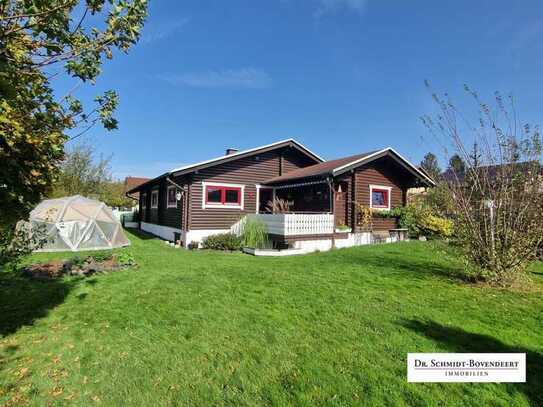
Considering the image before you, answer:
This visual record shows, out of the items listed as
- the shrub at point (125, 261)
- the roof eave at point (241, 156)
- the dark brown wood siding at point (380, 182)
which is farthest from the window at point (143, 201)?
the dark brown wood siding at point (380, 182)

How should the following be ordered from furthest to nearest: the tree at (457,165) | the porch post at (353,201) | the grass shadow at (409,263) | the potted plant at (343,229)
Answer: the porch post at (353,201)
the potted plant at (343,229)
the grass shadow at (409,263)
the tree at (457,165)

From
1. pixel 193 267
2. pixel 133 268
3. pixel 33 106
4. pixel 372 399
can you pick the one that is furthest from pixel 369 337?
pixel 133 268

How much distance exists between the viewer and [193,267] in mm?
8594

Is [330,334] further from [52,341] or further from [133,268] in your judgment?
[133,268]

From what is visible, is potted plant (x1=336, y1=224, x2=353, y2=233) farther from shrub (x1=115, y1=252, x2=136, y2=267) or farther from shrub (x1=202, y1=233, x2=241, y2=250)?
shrub (x1=115, y1=252, x2=136, y2=267)

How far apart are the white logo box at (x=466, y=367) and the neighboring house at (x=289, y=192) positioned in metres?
8.53

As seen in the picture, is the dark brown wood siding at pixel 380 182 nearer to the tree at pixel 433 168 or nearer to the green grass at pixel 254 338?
the tree at pixel 433 168

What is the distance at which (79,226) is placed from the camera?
12.5 m

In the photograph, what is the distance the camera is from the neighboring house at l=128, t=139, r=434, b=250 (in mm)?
12820

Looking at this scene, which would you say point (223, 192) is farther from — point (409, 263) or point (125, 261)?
point (409, 263)

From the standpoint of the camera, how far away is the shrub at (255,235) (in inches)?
490

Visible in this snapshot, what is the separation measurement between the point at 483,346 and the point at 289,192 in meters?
13.3

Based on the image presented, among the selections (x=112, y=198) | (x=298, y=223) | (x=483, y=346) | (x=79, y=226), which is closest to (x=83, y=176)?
(x=112, y=198)

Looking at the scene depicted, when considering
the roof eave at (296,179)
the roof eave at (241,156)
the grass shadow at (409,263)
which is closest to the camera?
the grass shadow at (409,263)
